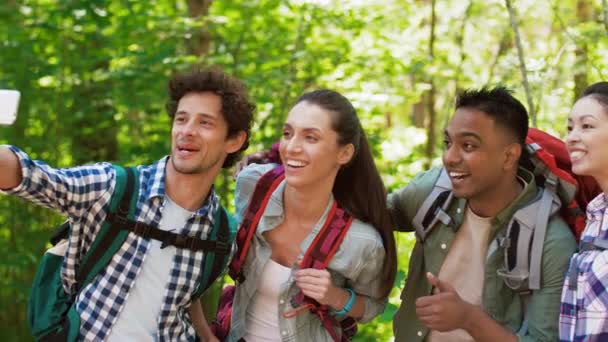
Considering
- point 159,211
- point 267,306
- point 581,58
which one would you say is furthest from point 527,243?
point 581,58

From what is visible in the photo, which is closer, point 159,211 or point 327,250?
point 159,211

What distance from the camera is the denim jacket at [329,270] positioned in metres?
3.25

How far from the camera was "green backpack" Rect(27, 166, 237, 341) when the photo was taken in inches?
114

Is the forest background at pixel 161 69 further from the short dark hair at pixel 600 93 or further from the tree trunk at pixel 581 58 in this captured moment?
the short dark hair at pixel 600 93

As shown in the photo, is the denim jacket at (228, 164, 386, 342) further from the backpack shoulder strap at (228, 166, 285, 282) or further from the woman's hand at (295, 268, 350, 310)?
the woman's hand at (295, 268, 350, 310)

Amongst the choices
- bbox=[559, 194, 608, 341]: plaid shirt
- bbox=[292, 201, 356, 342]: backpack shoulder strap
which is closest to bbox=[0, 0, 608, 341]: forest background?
bbox=[292, 201, 356, 342]: backpack shoulder strap

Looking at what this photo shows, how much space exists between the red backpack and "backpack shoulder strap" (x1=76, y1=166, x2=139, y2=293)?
64cm

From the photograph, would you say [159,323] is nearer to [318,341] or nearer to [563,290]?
[318,341]

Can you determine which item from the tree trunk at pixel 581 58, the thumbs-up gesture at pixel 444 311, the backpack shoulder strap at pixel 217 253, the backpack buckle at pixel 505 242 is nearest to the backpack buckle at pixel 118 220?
the backpack shoulder strap at pixel 217 253

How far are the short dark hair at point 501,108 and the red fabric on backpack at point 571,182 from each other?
127 mm

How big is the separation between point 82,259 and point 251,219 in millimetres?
820

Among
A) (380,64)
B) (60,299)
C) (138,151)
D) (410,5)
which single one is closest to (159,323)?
(60,299)

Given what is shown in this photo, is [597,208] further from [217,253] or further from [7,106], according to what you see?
[7,106]

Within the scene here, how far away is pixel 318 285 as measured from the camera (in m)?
3.07
